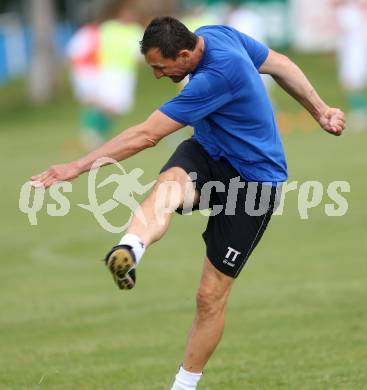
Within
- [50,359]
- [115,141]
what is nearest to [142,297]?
[50,359]

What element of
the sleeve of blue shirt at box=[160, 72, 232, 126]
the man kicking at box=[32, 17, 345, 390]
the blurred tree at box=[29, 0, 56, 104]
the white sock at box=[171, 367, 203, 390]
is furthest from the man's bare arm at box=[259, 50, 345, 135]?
the blurred tree at box=[29, 0, 56, 104]

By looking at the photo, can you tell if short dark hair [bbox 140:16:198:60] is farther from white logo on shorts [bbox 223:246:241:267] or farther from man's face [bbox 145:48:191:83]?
white logo on shorts [bbox 223:246:241:267]

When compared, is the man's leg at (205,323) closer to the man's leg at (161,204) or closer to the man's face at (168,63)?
the man's leg at (161,204)

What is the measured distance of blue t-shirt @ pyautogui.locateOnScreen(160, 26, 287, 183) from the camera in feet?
22.2

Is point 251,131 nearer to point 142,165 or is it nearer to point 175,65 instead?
point 175,65

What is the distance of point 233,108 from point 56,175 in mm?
1160

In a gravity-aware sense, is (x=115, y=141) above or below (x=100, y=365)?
above

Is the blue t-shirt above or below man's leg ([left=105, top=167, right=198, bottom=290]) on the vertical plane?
above

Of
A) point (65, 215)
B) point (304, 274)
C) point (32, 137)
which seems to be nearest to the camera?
point (304, 274)

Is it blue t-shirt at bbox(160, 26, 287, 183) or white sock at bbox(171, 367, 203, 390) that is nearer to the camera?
blue t-shirt at bbox(160, 26, 287, 183)

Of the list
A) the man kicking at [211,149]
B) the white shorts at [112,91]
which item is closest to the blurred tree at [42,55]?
the white shorts at [112,91]

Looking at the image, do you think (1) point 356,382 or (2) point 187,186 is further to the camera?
(1) point 356,382

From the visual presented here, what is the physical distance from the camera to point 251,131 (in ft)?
23.3

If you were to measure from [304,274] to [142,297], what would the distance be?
1806 millimetres
